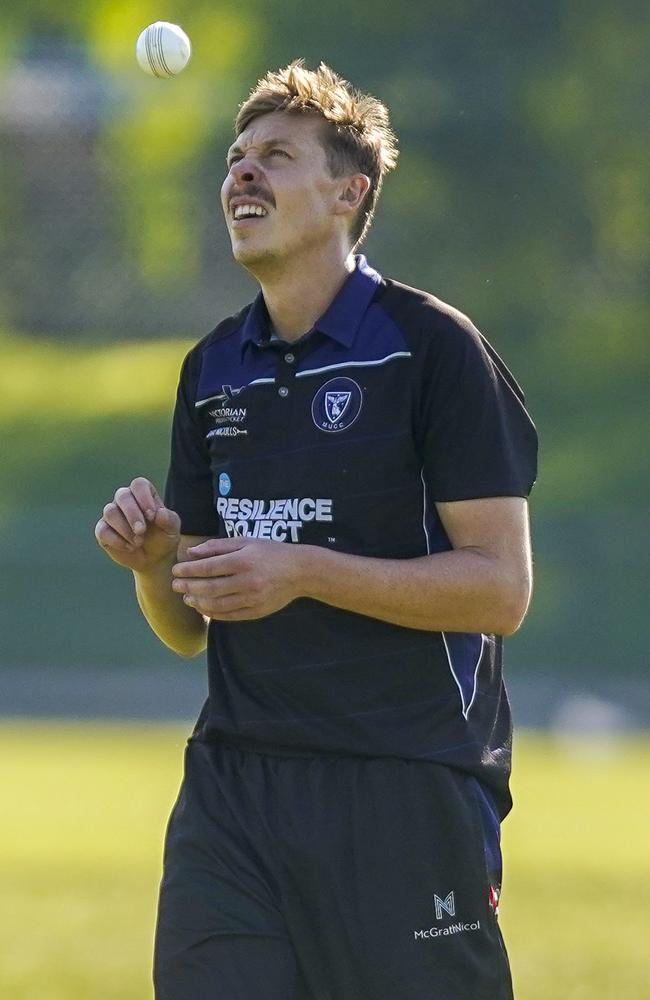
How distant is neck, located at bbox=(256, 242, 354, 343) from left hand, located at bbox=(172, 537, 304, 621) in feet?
2.24

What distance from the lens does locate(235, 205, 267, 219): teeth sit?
4.07 metres

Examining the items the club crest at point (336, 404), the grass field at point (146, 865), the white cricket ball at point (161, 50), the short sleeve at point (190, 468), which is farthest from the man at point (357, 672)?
the grass field at point (146, 865)

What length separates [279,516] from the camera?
3.88 m

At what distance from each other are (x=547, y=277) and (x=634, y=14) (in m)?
3.50

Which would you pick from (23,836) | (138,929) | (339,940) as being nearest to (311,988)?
(339,940)

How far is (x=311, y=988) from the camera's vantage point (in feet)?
12.4

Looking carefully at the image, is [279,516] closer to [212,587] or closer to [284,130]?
[212,587]

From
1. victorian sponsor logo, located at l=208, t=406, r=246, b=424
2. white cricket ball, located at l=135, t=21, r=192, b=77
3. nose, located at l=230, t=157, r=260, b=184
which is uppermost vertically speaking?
white cricket ball, located at l=135, t=21, r=192, b=77

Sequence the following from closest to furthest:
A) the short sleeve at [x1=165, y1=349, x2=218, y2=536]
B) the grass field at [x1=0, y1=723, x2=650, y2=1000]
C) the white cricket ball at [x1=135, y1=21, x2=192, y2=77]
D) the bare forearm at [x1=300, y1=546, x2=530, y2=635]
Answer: the bare forearm at [x1=300, y1=546, x2=530, y2=635]
the short sleeve at [x1=165, y1=349, x2=218, y2=536]
the white cricket ball at [x1=135, y1=21, x2=192, y2=77]
the grass field at [x1=0, y1=723, x2=650, y2=1000]

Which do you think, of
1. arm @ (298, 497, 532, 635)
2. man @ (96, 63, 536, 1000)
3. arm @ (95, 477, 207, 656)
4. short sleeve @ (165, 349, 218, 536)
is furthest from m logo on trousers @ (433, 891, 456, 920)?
short sleeve @ (165, 349, 218, 536)

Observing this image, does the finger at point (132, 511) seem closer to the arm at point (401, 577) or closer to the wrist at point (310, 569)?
the arm at point (401, 577)

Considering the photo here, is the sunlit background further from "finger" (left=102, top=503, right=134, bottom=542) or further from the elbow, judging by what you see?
the elbow

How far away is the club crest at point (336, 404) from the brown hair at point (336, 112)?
0.48m

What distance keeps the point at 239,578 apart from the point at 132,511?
472 millimetres
